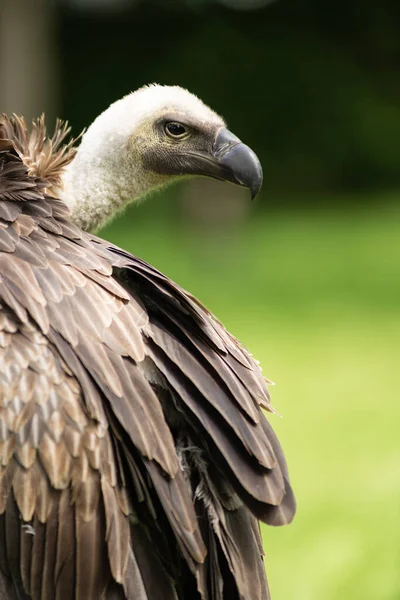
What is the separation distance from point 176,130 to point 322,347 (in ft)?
18.1

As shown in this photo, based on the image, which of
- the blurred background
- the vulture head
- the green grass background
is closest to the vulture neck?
the vulture head

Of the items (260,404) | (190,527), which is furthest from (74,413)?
(260,404)

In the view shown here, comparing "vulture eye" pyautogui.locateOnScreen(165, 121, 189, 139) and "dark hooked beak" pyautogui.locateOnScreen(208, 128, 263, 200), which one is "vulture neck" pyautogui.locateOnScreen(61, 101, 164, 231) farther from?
"dark hooked beak" pyautogui.locateOnScreen(208, 128, 263, 200)

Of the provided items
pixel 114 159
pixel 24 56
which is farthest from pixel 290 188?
pixel 114 159

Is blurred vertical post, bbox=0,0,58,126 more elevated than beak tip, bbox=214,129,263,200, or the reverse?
beak tip, bbox=214,129,263,200

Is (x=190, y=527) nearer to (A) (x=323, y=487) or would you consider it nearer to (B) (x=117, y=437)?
(B) (x=117, y=437)

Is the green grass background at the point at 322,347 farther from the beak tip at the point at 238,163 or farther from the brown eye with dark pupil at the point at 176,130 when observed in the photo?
the brown eye with dark pupil at the point at 176,130

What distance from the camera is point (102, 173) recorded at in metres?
3.65

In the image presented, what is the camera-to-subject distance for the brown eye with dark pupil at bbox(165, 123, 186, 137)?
12.3 ft

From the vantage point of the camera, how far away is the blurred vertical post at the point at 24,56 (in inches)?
578

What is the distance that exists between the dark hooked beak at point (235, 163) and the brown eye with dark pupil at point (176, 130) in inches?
5.0

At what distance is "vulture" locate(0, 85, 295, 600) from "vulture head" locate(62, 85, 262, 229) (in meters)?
0.41

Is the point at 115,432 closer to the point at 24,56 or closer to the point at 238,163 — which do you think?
the point at 238,163

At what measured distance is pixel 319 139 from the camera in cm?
1648
